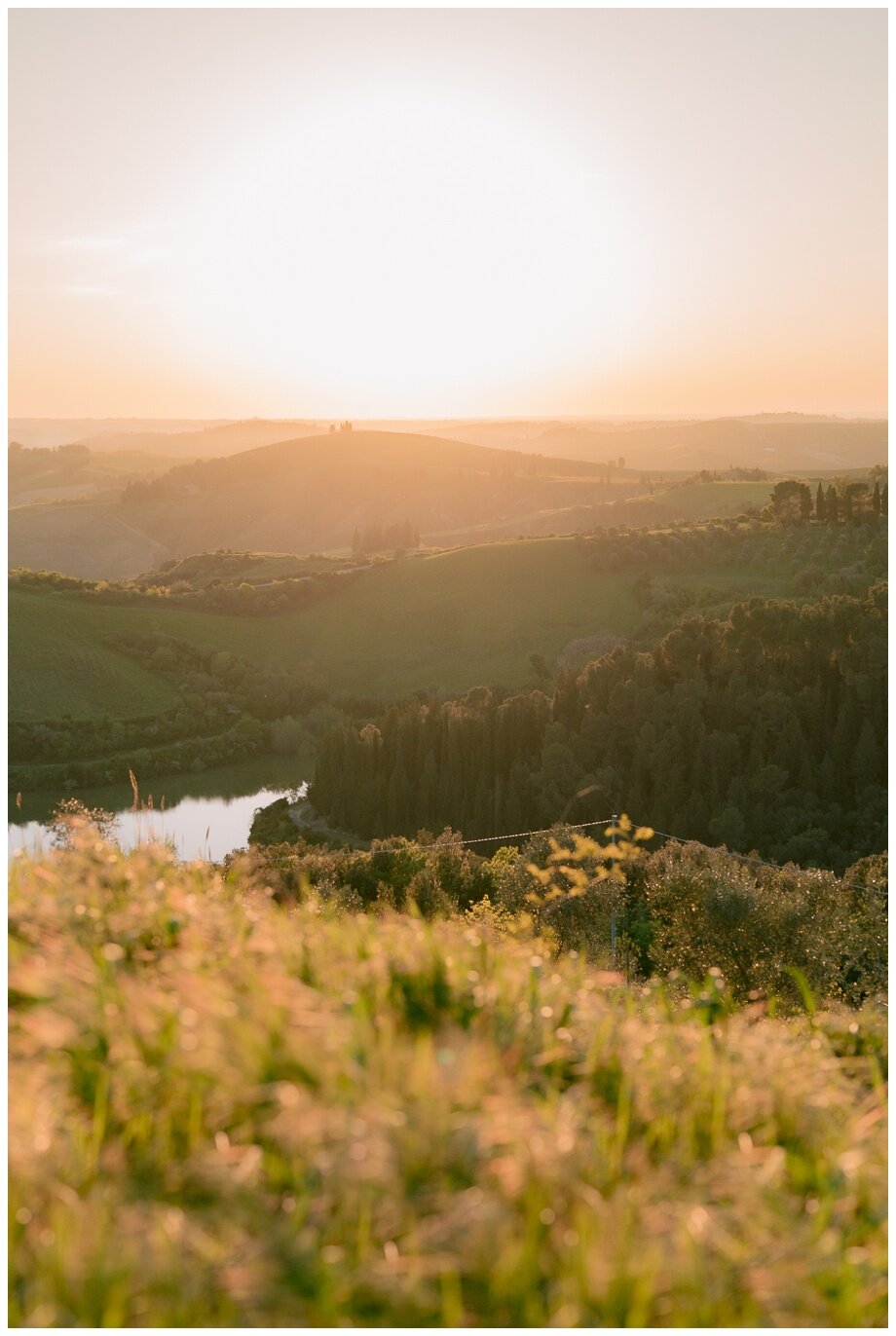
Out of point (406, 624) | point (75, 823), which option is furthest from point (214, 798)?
point (75, 823)

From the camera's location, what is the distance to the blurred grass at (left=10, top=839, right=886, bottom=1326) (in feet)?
10.2

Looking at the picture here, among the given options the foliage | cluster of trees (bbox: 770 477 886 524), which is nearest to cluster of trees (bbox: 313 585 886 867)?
the foliage

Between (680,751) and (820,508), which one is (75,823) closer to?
(680,751)

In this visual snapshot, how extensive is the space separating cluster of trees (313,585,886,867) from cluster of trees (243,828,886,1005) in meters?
27.3

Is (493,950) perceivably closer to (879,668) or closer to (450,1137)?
(450,1137)

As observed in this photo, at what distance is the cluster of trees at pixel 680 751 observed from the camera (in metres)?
59.2

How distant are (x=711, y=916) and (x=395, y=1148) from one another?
21968 millimetres

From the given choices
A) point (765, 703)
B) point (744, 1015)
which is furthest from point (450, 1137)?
point (765, 703)

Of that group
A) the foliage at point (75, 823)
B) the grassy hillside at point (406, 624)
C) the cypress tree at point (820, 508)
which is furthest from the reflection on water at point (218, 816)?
the cypress tree at point (820, 508)

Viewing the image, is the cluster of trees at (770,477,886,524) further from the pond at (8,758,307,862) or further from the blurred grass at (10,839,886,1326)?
the blurred grass at (10,839,886,1326)

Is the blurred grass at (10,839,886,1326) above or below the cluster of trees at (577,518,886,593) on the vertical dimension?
below

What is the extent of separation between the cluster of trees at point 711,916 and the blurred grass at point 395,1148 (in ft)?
50.6

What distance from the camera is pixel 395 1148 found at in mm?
3428

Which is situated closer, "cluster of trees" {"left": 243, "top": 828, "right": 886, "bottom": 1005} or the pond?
"cluster of trees" {"left": 243, "top": 828, "right": 886, "bottom": 1005}
